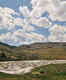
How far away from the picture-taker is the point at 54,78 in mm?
14047

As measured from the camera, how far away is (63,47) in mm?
31094

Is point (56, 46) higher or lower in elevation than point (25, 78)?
higher

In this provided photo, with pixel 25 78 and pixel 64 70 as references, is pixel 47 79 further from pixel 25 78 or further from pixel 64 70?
pixel 64 70

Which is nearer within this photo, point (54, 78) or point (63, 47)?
point (54, 78)

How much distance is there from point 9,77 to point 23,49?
13904 mm

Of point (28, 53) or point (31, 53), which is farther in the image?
point (31, 53)

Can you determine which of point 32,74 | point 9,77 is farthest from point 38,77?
point 9,77

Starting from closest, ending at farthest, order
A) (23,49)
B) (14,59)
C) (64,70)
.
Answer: (64,70) < (14,59) < (23,49)

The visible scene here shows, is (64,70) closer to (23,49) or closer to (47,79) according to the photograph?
(47,79)

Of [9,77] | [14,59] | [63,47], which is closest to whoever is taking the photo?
[9,77]

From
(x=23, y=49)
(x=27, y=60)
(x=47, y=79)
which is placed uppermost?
(x=23, y=49)

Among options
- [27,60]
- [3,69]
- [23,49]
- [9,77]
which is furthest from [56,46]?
[9,77]

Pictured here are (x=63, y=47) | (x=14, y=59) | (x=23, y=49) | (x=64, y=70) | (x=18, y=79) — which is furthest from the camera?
(x=63, y=47)

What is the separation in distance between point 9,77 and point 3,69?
10.5ft
